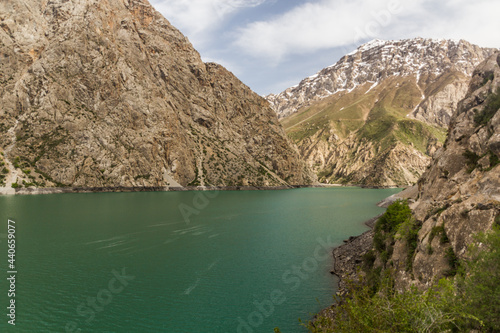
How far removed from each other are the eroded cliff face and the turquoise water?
A: 35.6 feet

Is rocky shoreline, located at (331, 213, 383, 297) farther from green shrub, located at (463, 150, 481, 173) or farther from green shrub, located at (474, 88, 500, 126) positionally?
green shrub, located at (474, 88, 500, 126)

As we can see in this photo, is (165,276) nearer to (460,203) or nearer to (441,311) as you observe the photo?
(441,311)

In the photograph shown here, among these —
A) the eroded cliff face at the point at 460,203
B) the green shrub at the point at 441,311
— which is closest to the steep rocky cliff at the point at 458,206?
the eroded cliff face at the point at 460,203

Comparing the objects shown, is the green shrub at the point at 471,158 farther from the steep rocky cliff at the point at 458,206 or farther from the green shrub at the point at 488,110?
the green shrub at the point at 488,110

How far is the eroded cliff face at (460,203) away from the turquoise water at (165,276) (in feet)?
35.6

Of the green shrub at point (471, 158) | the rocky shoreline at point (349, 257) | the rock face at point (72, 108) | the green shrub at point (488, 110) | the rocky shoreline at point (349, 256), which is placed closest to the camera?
the green shrub at point (471, 158)

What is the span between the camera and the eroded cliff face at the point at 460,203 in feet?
55.6

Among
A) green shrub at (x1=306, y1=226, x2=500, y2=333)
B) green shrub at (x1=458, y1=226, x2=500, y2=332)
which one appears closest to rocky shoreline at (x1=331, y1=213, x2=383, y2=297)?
green shrub at (x1=458, y1=226, x2=500, y2=332)

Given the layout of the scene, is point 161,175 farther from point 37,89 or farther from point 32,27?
point 32,27

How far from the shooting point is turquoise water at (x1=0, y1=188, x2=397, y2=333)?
2409cm

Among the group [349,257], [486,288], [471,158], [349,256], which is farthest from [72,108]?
[486,288]

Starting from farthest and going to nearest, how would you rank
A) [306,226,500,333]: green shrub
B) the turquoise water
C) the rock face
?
the rock face → the turquoise water → [306,226,500,333]: green shrub

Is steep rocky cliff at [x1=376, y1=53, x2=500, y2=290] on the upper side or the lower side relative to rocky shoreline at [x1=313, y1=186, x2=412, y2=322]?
upper

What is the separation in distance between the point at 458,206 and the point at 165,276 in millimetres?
29693
